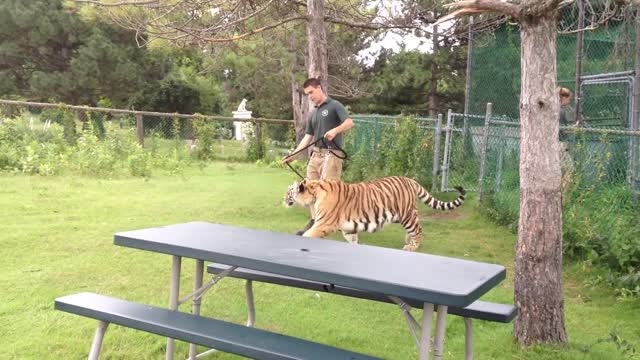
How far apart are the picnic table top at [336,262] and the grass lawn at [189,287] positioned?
887mm

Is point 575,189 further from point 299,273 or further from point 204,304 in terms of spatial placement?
point 299,273

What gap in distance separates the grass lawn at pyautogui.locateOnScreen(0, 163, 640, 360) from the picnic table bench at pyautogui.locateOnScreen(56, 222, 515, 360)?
66 cm

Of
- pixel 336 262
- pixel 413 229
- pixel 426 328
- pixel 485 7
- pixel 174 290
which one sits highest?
pixel 485 7

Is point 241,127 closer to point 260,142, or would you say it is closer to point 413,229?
point 260,142

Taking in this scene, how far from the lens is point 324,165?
6816 mm

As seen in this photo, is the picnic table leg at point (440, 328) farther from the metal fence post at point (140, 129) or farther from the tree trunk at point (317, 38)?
the metal fence post at point (140, 129)

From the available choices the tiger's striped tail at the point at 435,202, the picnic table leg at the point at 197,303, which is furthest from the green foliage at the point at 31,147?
the picnic table leg at the point at 197,303

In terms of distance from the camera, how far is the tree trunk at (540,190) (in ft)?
11.7

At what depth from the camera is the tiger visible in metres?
5.89

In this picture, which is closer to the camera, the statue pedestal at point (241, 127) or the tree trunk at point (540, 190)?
the tree trunk at point (540, 190)

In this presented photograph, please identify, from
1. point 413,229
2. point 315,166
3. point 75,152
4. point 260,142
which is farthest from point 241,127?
point 413,229

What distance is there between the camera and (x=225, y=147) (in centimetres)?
1773

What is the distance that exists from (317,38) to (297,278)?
681cm

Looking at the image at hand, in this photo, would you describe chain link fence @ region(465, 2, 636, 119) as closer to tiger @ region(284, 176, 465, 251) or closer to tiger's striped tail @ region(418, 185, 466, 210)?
tiger's striped tail @ region(418, 185, 466, 210)
